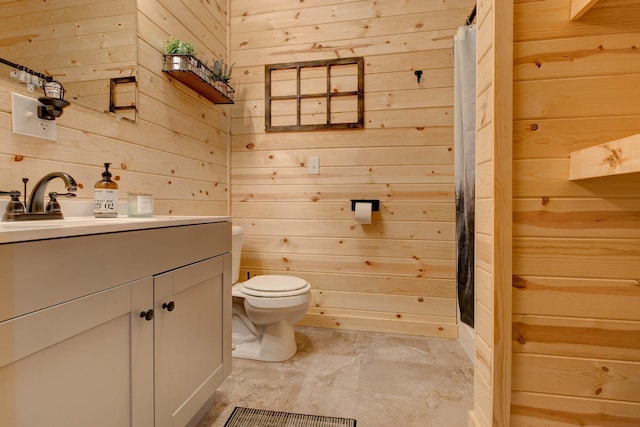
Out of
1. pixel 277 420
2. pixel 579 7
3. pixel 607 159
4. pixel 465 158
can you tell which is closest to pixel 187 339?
pixel 277 420

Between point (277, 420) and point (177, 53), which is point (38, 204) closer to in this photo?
point (177, 53)

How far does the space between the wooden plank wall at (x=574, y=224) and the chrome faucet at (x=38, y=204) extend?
1344 mm

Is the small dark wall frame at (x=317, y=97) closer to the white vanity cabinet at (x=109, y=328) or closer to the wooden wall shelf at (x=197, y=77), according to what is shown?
the wooden wall shelf at (x=197, y=77)

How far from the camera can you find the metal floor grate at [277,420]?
51.8 inches

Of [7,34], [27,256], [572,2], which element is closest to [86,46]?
[7,34]

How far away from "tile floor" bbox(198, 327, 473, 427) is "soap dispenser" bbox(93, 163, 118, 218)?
94cm

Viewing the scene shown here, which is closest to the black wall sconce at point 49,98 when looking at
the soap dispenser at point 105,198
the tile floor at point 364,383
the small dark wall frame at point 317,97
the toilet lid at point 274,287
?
the soap dispenser at point 105,198

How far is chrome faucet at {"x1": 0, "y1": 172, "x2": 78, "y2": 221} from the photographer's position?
3.02 ft

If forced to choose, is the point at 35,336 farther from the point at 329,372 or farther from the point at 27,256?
the point at 329,372

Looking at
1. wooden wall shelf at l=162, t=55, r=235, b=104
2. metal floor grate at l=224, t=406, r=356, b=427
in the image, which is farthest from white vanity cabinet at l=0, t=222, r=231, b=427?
wooden wall shelf at l=162, t=55, r=235, b=104

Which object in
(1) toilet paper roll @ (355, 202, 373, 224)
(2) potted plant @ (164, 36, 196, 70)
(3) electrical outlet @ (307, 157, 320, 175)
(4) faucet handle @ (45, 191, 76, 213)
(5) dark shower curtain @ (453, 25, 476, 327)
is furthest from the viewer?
(3) electrical outlet @ (307, 157, 320, 175)

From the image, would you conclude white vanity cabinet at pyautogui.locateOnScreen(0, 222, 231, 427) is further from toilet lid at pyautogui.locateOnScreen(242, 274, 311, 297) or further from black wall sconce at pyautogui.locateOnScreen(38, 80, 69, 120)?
black wall sconce at pyautogui.locateOnScreen(38, 80, 69, 120)

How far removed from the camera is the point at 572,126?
0.86 m

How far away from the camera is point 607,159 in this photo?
72cm
